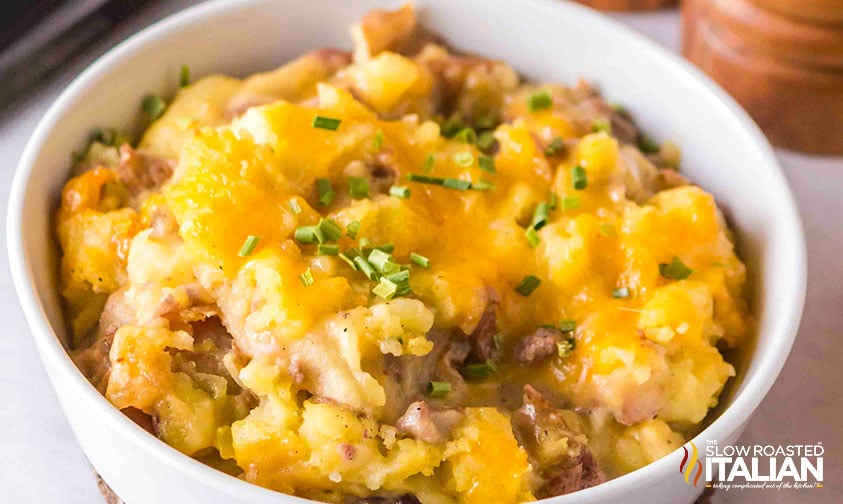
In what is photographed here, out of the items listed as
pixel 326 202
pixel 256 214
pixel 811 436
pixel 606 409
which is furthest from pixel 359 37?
pixel 811 436

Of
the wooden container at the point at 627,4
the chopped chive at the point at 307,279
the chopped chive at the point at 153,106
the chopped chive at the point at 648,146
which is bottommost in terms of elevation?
the wooden container at the point at 627,4

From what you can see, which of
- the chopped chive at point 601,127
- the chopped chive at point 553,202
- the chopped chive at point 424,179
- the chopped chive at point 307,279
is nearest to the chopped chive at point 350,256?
the chopped chive at point 307,279

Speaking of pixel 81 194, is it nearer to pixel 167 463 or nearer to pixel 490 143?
pixel 167 463

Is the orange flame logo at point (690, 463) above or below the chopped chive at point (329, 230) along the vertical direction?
below

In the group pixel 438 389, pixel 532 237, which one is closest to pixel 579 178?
pixel 532 237

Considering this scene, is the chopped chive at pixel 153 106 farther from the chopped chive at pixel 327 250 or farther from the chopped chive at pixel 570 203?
the chopped chive at pixel 570 203

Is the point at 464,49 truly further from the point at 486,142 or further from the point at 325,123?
the point at 325,123
